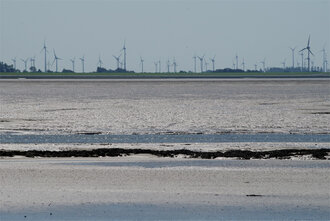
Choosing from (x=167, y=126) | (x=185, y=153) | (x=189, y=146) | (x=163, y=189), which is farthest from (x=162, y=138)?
(x=163, y=189)

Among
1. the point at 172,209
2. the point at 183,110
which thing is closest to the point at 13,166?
the point at 172,209

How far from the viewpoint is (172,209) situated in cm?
1127

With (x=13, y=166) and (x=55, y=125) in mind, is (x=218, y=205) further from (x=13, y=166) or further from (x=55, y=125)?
(x=55, y=125)

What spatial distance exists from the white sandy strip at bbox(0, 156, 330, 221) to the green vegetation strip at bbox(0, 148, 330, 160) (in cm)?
105

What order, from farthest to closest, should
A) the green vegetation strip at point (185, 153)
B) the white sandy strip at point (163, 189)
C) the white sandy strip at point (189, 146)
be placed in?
the white sandy strip at point (189, 146), the green vegetation strip at point (185, 153), the white sandy strip at point (163, 189)

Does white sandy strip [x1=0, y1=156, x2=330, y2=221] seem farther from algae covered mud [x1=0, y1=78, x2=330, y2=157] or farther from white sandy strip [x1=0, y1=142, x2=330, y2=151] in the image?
algae covered mud [x1=0, y1=78, x2=330, y2=157]

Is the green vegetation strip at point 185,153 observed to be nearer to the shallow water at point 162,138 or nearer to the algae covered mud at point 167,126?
the algae covered mud at point 167,126

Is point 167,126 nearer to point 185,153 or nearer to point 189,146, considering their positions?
point 189,146

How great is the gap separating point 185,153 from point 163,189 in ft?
18.4

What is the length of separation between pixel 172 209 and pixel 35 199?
2490mm

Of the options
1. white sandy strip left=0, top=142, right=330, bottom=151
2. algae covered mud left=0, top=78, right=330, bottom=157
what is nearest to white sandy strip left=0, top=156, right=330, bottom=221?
white sandy strip left=0, top=142, right=330, bottom=151

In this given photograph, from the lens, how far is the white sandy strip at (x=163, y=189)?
11016mm

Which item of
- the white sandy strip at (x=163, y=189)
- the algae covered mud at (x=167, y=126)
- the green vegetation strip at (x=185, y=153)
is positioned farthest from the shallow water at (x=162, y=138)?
the white sandy strip at (x=163, y=189)

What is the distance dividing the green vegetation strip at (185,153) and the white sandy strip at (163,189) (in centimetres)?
105
